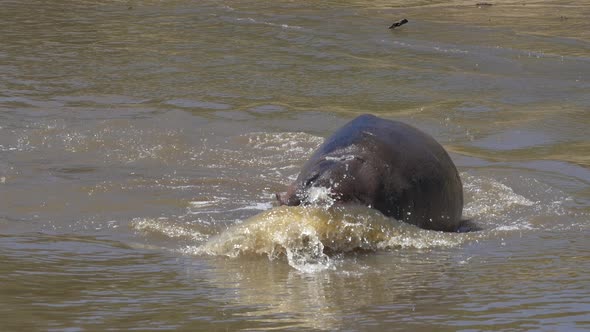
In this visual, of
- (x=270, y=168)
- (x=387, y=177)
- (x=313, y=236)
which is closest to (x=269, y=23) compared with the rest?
(x=270, y=168)

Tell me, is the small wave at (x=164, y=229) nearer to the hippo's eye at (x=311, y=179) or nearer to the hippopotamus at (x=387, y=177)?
the hippopotamus at (x=387, y=177)

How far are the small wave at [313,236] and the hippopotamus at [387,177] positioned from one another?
0.19m

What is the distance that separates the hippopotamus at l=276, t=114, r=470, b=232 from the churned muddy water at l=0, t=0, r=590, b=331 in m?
0.21

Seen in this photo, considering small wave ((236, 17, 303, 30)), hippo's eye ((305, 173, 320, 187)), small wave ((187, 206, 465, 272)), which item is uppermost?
hippo's eye ((305, 173, 320, 187))

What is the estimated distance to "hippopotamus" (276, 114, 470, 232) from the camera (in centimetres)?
604

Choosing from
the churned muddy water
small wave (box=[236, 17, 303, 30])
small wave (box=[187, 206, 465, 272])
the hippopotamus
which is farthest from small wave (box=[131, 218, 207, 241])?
small wave (box=[236, 17, 303, 30])

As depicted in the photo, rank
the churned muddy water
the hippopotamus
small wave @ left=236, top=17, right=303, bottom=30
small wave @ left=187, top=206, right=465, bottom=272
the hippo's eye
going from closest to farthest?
the churned muddy water
small wave @ left=187, top=206, right=465, bottom=272
the hippopotamus
the hippo's eye
small wave @ left=236, top=17, right=303, bottom=30

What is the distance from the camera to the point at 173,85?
12.6 metres

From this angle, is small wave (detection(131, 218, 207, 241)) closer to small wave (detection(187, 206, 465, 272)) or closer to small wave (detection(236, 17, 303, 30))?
small wave (detection(187, 206, 465, 272))

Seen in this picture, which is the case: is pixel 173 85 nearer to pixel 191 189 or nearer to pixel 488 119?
pixel 488 119

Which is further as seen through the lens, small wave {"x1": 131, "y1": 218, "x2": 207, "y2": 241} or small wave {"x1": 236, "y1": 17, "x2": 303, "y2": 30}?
small wave {"x1": 236, "y1": 17, "x2": 303, "y2": 30}

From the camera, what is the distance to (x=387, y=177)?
242 inches

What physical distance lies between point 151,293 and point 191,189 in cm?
316

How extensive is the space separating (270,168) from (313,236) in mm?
3163
